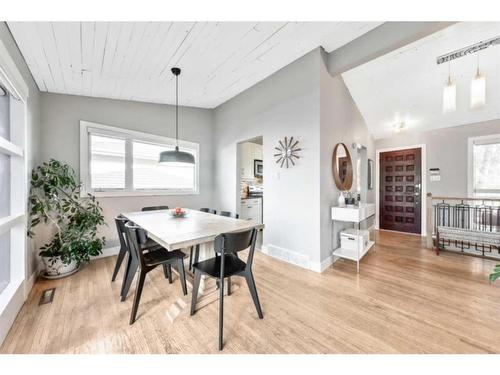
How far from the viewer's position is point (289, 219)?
9.55 ft

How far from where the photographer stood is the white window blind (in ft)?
A: 11.9

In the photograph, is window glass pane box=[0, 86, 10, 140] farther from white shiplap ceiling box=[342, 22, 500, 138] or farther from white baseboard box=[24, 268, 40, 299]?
white shiplap ceiling box=[342, 22, 500, 138]

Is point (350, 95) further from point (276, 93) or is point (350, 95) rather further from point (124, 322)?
point (124, 322)

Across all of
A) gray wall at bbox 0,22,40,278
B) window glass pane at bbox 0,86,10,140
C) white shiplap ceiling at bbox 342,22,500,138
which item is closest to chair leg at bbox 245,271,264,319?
gray wall at bbox 0,22,40,278

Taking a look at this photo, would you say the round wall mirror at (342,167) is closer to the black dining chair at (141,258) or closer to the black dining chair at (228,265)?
the black dining chair at (228,265)

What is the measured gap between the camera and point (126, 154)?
3309 mm

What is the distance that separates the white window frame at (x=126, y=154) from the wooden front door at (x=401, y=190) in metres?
4.46

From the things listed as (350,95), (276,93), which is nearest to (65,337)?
(276,93)

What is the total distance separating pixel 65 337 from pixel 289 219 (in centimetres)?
248

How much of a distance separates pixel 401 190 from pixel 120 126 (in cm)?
589

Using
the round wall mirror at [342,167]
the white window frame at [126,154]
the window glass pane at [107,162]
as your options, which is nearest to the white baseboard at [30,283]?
the white window frame at [126,154]

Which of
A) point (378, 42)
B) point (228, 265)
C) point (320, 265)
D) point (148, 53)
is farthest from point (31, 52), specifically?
point (320, 265)

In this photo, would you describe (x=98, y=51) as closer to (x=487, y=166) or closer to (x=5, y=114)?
(x=5, y=114)

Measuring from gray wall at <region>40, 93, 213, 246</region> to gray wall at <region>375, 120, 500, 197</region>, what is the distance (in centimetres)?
466
